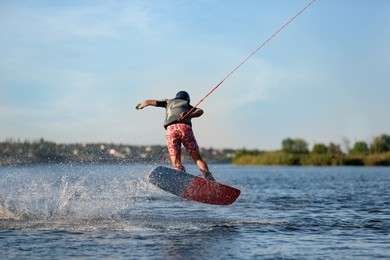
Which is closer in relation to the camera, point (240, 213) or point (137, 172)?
point (137, 172)

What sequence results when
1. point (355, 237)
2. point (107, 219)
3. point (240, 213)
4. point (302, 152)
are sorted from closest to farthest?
point (355, 237)
point (107, 219)
point (240, 213)
point (302, 152)

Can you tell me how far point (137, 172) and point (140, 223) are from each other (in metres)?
1.28

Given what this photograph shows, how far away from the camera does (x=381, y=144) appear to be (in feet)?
253

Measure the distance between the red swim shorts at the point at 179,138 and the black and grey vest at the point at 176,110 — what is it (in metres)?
0.10

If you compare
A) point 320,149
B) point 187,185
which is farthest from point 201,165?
point 320,149

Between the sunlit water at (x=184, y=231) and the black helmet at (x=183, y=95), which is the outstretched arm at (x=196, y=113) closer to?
the black helmet at (x=183, y=95)

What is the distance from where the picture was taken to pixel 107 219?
13797mm

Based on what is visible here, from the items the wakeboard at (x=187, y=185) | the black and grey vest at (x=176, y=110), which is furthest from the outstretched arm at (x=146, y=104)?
the wakeboard at (x=187, y=185)

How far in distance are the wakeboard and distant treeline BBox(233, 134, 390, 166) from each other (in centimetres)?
6490

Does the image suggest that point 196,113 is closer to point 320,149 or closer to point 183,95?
point 183,95

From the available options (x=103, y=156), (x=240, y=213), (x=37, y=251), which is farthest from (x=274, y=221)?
(x=37, y=251)

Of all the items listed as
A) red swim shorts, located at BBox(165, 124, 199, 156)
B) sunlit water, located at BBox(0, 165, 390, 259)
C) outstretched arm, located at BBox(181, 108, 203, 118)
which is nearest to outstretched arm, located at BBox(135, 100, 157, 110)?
red swim shorts, located at BBox(165, 124, 199, 156)

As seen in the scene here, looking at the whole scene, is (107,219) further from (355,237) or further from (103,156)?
(355,237)

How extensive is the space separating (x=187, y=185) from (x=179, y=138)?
98 cm
